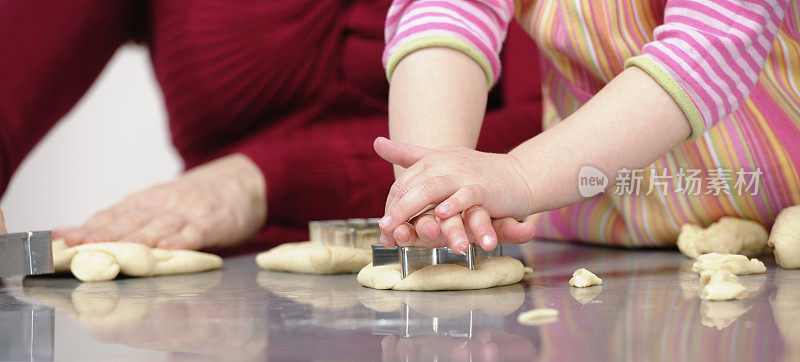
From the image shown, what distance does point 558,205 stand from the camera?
69 centimetres

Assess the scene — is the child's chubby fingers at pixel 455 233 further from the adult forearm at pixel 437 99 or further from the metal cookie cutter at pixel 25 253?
the metal cookie cutter at pixel 25 253

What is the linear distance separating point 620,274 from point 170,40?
897 millimetres

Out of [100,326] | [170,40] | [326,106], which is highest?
[170,40]

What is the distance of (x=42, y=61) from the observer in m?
1.21

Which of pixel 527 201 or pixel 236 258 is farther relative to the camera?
pixel 236 258

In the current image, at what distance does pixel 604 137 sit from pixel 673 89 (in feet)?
0.22

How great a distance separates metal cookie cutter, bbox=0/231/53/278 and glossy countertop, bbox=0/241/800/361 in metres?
0.02

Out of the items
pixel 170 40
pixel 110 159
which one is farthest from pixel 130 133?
pixel 170 40

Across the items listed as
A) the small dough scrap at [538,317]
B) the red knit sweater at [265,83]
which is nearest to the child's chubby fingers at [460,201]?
the small dough scrap at [538,317]

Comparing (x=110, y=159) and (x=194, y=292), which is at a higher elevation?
(x=110, y=159)

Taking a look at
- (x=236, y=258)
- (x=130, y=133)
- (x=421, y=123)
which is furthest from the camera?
(x=130, y=133)

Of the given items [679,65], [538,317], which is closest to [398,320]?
[538,317]

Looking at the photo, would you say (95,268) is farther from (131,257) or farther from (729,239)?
(729,239)

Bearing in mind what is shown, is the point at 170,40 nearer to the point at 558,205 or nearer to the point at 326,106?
the point at 326,106
